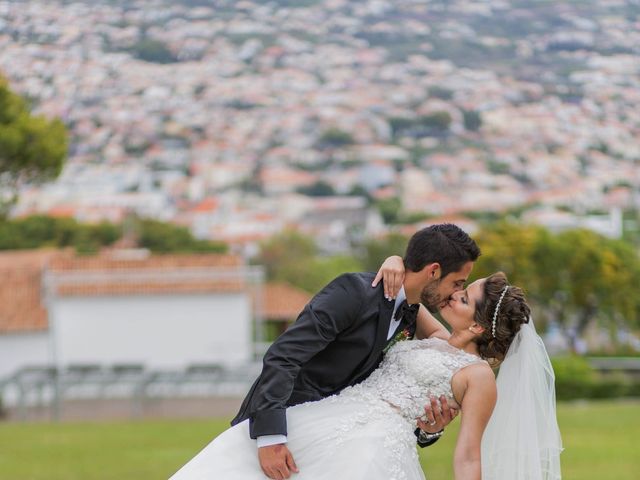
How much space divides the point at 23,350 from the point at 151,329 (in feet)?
15.7

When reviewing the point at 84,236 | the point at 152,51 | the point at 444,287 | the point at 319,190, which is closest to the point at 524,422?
the point at 444,287

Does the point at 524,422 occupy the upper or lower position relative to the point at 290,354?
lower

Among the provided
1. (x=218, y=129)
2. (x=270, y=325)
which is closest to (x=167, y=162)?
(x=218, y=129)

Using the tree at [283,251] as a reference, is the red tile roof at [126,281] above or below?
above

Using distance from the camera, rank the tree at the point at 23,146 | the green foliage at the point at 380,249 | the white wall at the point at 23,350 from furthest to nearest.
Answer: the green foliage at the point at 380,249 < the white wall at the point at 23,350 < the tree at the point at 23,146

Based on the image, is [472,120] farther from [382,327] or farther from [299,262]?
[382,327]

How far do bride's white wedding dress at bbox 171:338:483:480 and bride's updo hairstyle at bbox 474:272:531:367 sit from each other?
0.12 metres

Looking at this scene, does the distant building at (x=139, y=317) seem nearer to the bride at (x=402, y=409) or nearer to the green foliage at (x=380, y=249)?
the green foliage at (x=380, y=249)

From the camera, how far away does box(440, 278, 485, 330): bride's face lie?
4441mm

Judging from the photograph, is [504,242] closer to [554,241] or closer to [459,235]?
[554,241]

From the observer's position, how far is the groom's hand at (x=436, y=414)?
4363mm

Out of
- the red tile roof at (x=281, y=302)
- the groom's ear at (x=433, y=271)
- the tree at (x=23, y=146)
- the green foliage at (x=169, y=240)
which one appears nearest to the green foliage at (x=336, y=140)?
the green foliage at (x=169, y=240)

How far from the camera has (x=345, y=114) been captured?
130 meters

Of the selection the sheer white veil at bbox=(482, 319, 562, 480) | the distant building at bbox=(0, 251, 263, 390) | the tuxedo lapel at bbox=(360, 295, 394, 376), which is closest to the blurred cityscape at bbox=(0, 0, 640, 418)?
the distant building at bbox=(0, 251, 263, 390)
